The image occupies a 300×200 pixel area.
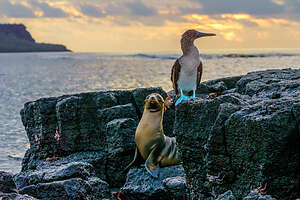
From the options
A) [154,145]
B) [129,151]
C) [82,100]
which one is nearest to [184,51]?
[154,145]

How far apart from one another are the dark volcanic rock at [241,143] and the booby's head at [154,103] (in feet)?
8.68

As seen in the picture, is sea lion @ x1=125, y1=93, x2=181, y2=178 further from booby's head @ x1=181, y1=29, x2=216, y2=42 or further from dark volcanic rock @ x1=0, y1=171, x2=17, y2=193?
dark volcanic rock @ x1=0, y1=171, x2=17, y2=193

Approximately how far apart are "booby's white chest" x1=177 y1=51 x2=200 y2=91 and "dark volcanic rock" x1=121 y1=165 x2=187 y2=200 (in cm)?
167

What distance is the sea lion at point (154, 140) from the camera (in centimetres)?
893

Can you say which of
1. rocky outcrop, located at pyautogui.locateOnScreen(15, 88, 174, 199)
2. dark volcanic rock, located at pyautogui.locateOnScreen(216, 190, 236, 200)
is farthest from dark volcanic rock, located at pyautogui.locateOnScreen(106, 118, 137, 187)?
dark volcanic rock, located at pyautogui.locateOnScreen(216, 190, 236, 200)

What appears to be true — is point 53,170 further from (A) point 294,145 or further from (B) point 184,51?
(A) point 294,145

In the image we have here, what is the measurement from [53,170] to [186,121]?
2264 mm

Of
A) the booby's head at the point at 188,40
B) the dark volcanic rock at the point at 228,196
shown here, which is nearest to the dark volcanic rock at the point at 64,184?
the dark volcanic rock at the point at 228,196

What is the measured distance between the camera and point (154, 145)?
29.8ft

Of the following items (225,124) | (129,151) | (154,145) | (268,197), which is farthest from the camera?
(129,151)

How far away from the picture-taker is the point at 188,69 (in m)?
8.24

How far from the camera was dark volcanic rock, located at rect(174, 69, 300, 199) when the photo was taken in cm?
492

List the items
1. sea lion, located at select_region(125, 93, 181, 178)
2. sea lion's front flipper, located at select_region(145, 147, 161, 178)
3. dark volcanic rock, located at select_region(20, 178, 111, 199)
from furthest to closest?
sea lion, located at select_region(125, 93, 181, 178) → sea lion's front flipper, located at select_region(145, 147, 161, 178) → dark volcanic rock, located at select_region(20, 178, 111, 199)

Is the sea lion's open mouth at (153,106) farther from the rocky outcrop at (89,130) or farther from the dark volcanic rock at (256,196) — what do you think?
the dark volcanic rock at (256,196)
